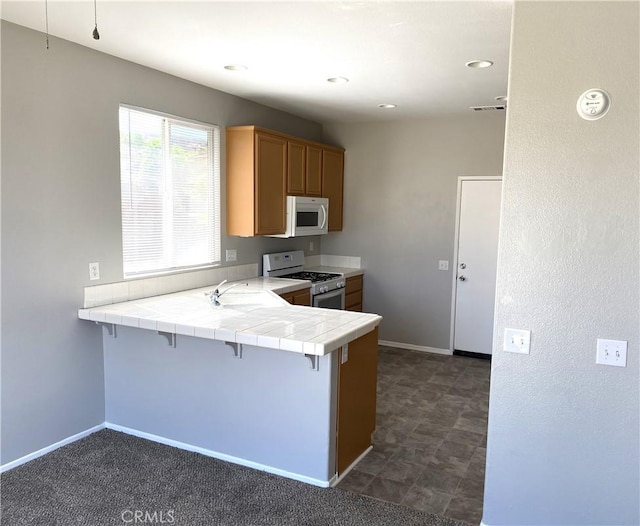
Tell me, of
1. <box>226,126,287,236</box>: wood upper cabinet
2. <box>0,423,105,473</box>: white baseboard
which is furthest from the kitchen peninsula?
<box>226,126,287,236</box>: wood upper cabinet

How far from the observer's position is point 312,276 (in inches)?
210

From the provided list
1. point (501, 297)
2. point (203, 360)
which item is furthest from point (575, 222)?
point (203, 360)

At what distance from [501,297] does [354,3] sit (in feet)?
5.12

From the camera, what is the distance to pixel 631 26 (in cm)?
194

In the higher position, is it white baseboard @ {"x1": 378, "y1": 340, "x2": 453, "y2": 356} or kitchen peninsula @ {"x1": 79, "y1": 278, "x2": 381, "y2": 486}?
kitchen peninsula @ {"x1": 79, "y1": 278, "x2": 381, "y2": 486}

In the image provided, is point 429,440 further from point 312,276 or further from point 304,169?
point 304,169

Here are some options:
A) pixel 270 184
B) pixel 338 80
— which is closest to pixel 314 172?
pixel 270 184

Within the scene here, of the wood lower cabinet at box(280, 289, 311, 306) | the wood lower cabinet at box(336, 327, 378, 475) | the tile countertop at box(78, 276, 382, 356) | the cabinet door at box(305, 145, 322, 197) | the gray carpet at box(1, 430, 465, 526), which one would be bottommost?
the gray carpet at box(1, 430, 465, 526)

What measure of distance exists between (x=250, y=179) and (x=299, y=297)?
3.77 ft

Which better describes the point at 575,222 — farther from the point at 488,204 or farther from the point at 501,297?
the point at 488,204

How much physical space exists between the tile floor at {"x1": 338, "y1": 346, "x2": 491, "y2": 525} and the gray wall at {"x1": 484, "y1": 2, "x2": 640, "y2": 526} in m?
0.66

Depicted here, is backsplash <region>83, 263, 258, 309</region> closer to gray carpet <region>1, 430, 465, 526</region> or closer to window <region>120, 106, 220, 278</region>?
window <region>120, 106, 220, 278</region>

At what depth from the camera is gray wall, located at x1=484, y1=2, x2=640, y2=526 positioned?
2.01 metres

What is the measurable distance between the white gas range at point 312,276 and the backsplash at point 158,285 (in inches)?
10.5
